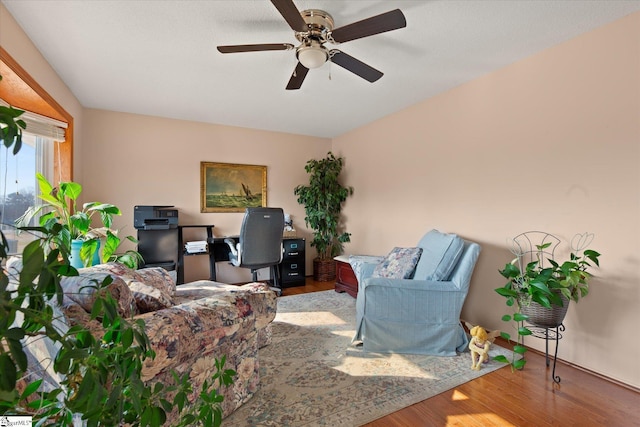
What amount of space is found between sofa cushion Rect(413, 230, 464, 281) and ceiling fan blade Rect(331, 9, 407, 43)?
1651 mm

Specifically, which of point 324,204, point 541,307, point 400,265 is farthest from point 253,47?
point 324,204

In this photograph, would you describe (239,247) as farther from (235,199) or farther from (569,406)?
(569,406)

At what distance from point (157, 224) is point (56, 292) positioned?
138 inches

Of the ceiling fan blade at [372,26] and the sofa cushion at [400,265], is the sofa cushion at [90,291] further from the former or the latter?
the sofa cushion at [400,265]

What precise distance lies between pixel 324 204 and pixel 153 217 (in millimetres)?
2320

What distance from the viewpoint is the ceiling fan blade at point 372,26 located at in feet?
5.20

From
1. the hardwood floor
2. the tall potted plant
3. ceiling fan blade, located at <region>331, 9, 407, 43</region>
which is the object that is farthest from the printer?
the hardwood floor

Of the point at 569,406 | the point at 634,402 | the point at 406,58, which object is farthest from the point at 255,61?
the point at 634,402

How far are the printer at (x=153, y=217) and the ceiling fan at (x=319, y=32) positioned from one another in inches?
92.5

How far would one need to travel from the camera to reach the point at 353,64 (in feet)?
6.93

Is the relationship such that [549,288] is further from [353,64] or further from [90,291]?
[90,291]

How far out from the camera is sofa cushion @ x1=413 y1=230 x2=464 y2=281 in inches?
95.7

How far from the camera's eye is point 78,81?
114 inches

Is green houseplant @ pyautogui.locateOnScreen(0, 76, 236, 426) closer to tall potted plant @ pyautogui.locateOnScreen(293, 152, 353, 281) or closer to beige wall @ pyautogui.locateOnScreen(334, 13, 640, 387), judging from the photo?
beige wall @ pyautogui.locateOnScreen(334, 13, 640, 387)
